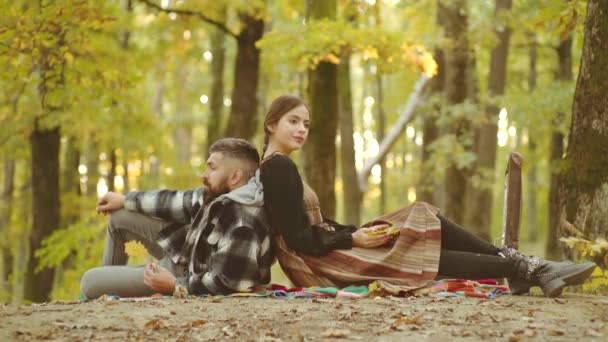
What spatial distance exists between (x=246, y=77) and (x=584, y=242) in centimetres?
801

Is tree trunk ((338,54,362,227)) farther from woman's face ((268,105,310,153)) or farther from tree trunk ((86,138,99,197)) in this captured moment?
woman's face ((268,105,310,153))

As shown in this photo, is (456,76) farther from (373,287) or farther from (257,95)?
(373,287)

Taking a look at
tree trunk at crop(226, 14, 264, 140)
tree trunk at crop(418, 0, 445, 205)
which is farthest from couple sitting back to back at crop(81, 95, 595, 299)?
tree trunk at crop(418, 0, 445, 205)

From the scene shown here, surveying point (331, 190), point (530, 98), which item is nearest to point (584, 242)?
point (331, 190)

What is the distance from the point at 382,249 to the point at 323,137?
390 centimetres

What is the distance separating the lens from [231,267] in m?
5.27

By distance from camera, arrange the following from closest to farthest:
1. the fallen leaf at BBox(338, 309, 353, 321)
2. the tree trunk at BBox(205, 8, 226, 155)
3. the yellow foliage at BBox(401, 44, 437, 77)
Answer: the fallen leaf at BBox(338, 309, 353, 321), the yellow foliage at BBox(401, 44, 437, 77), the tree trunk at BBox(205, 8, 226, 155)

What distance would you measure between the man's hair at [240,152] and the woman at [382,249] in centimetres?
28

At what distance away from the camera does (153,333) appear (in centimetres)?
416

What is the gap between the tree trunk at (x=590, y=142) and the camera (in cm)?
599

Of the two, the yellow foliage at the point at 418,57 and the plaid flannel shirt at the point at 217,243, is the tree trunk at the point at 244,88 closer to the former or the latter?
the yellow foliage at the point at 418,57

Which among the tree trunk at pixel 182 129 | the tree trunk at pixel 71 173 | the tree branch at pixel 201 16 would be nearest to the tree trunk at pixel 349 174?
the tree branch at pixel 201 16

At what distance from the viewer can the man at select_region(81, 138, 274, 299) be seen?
17.4 ft

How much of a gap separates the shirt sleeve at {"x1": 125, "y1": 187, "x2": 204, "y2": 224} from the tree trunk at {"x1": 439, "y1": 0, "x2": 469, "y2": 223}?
361 inches
